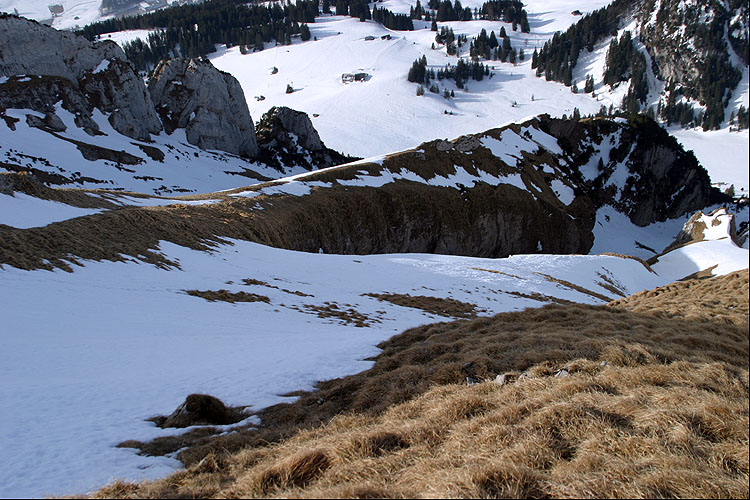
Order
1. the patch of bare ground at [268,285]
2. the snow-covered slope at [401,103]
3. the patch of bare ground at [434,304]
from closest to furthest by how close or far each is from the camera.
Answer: the patch of bare ground at [268,285] < the patch of bare ground at [434,304] < the snow-covered slope at [401,103]

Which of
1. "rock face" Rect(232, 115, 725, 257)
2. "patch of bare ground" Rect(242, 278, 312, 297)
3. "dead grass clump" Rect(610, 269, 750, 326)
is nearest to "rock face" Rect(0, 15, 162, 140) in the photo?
"rock face" Rect(232, 115, 725, 257)

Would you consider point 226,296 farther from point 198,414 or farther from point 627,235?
point 627,235

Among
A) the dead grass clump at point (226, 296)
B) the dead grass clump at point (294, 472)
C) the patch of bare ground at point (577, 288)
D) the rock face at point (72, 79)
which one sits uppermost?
the rock face at point (72, 79)

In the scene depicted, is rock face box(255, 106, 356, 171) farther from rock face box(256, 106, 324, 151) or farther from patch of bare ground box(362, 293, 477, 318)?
patch of bare ground box(362, 293, 477, 318)

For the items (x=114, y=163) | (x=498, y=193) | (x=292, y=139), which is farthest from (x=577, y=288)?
(x=292, y=139)

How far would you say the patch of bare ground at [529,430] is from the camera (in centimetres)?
355

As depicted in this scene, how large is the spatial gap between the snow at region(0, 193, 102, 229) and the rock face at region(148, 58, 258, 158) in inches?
3018

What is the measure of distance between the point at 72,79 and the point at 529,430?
351ft

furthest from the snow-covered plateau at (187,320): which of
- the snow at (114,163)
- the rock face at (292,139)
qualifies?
the rock face at (292,139)

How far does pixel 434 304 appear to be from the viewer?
2242 cm

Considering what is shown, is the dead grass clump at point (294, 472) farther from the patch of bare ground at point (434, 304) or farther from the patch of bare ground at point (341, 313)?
the patch of bare ground at point (434, 304)

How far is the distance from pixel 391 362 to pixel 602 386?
17.9 ft

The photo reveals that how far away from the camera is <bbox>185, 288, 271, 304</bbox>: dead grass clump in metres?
16.9

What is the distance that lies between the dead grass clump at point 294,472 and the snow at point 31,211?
732 inches
